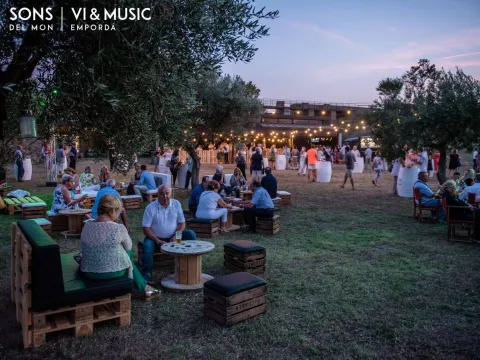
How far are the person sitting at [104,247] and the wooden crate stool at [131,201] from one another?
7401 millimetres

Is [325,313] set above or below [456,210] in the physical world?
below

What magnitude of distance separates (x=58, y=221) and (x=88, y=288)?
540 cm

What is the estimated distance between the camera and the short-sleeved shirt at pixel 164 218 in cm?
556

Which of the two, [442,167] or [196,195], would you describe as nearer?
[196,195]

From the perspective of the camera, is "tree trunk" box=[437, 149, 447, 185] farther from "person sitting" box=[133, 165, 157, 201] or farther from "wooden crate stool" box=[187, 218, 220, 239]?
"person sitting" box=[133, 165, 157, 201]

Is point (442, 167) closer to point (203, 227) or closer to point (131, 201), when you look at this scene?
point (203, 227)

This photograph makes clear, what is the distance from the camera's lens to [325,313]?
450 cm

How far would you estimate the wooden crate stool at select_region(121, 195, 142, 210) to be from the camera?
11352mm

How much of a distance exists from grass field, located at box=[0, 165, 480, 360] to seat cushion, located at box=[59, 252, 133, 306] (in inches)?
16.0

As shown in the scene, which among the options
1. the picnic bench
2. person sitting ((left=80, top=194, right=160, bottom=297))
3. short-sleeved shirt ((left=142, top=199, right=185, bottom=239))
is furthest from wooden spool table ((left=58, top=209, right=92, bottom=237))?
person sitting ((left=80, top=194, right=160, bottom=297))

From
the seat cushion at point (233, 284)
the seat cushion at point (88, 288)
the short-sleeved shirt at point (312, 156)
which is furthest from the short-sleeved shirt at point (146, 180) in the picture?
the short-sleeved shirt at point (312, 156)

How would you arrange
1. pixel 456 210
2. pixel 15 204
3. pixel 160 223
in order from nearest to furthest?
pixel 160 223 < pixel 456 210 < pixel 15 204

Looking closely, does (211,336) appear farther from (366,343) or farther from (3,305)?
(3,305)

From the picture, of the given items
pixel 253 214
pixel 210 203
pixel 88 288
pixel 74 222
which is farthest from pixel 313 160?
pixel 88 288
